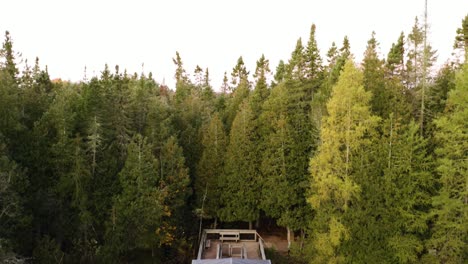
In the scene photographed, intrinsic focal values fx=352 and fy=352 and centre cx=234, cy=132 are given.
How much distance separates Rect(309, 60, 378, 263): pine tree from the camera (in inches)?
675

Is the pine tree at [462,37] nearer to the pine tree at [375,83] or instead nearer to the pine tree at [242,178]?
the pine tree at [375,83]

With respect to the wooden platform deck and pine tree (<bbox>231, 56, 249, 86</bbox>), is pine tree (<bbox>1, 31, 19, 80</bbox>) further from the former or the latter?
pine tree (<bbox>231, 56, 249, 86</bbox>)

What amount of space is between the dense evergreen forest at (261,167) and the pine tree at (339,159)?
0.22 feet

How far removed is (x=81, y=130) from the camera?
21.8 metres

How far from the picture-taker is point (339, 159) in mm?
17797

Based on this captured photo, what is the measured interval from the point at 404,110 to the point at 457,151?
12.1 ft

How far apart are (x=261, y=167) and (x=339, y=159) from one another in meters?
7.37

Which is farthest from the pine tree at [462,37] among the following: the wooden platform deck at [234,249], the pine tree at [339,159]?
the wooden platform deck at [234,249]

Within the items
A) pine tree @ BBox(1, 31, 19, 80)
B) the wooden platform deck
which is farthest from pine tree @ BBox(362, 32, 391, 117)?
pine tree @ BBox(1, 31, 19, 80)

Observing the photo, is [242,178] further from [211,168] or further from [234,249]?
[234,249]

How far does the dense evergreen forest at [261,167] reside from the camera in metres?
17.1

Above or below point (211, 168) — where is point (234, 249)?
below

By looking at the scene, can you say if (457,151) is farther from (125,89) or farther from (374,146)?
(125,89)

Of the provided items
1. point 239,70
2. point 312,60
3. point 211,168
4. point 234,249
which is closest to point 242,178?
point 211,168
